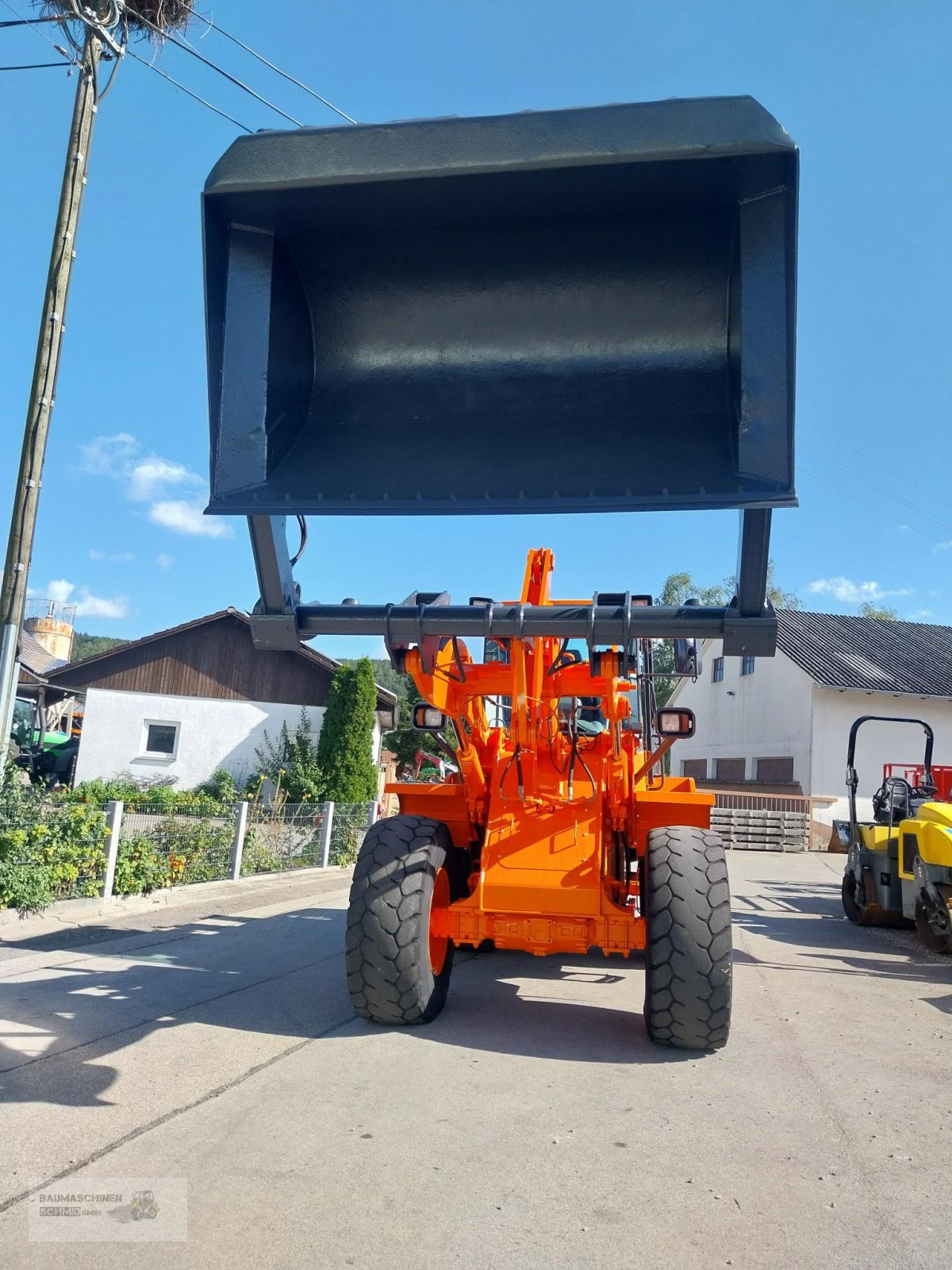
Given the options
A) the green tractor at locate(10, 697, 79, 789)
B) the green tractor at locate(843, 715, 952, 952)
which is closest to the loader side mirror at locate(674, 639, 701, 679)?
the green tractor at locate(843, 715, 952, 952)

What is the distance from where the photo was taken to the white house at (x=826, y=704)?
2316cm

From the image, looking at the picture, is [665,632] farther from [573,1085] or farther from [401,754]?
[401,754]

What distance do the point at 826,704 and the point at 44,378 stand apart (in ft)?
66.6

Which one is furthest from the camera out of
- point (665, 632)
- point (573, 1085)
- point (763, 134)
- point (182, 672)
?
point (182, 672)

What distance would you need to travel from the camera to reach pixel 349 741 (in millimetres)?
20125

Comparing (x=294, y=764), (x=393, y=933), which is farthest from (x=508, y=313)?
(x=294, y=764)

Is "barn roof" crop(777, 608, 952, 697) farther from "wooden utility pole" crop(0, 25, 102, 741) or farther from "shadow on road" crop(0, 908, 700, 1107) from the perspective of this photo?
"wooden utility pole" crop(0, 25, 102, 741)

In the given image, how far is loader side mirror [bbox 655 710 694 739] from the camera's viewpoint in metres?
5.11

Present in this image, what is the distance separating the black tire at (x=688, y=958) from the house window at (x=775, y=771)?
20572mm

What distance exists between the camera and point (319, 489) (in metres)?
3.67

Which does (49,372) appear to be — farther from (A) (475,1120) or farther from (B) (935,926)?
(B) (935,926)

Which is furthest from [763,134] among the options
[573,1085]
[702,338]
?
[573,1085]

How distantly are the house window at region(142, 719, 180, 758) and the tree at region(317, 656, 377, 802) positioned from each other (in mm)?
4374

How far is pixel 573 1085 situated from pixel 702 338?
333 cm
